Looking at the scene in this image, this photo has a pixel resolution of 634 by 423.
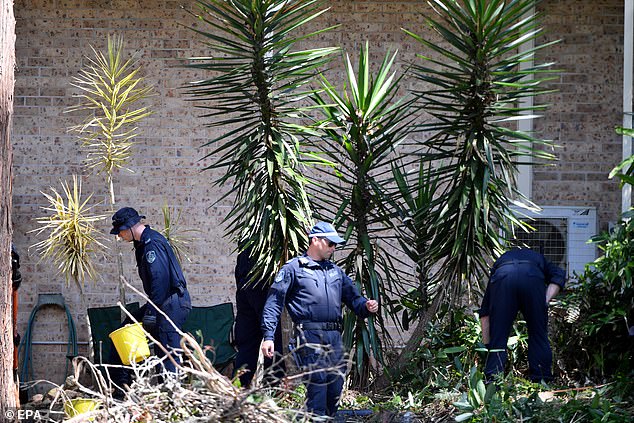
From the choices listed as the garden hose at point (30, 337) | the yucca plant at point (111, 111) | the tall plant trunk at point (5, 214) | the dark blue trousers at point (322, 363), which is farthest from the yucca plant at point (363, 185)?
the garden hose at point (30, 337)

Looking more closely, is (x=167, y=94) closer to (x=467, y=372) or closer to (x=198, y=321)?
(x=198, y=321)

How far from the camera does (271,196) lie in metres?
7.55

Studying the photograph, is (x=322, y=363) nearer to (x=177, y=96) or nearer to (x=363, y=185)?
(x=363, y=185)

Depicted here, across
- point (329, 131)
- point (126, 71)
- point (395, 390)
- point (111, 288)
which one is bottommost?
point (395, 390)

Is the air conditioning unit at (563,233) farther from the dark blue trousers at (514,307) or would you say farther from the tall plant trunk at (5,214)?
the tall plant trunk at (5,214)

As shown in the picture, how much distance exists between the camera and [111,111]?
9078 millimetres

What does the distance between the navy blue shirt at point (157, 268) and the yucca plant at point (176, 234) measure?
1240mm

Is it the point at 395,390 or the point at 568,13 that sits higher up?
Result: the point at 568,13

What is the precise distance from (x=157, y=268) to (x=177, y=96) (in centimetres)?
273

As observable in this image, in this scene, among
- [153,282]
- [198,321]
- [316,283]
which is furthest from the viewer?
[198,321]

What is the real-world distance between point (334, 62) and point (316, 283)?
11.9 feet

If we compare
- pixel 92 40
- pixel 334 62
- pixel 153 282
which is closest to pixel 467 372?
pixel 153 282

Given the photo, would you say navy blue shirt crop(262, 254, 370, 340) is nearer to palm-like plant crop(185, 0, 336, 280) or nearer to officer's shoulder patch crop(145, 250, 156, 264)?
palm-like plant crop(185, 0, 336, 280)

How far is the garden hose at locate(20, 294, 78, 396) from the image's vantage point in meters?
9.45
